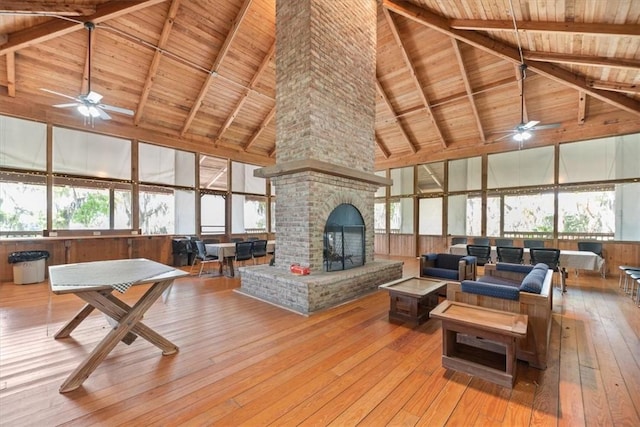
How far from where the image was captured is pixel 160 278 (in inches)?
101

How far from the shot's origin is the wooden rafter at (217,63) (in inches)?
231

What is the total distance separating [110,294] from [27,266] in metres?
4.89

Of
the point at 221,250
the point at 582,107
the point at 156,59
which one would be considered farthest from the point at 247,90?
the point at 582,107

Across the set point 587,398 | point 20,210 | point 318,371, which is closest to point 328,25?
point 318,371

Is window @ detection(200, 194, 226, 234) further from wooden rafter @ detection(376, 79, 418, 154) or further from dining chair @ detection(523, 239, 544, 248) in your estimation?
dining chair @ detection(523, 239, 544, 248)

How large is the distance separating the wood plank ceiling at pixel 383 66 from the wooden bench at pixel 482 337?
438 centimetres

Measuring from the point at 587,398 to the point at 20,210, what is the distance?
9.67 m

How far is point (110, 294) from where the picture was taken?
268cm

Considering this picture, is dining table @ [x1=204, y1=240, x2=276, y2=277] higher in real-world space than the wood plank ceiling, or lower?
lower

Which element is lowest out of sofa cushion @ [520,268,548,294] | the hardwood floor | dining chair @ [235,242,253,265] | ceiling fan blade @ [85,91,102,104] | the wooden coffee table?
the hardwood floor

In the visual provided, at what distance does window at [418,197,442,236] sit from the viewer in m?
9.76

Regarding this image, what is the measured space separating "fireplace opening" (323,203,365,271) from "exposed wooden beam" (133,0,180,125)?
5247mm

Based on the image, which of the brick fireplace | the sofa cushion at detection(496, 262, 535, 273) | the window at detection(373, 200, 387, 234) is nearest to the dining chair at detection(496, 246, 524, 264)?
the sofa cushion at detection(496, 262, 535, 273)

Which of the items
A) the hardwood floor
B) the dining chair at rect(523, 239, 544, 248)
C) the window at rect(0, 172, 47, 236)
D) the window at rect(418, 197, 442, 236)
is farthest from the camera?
the window at rect(418, 197, 442, 236)
